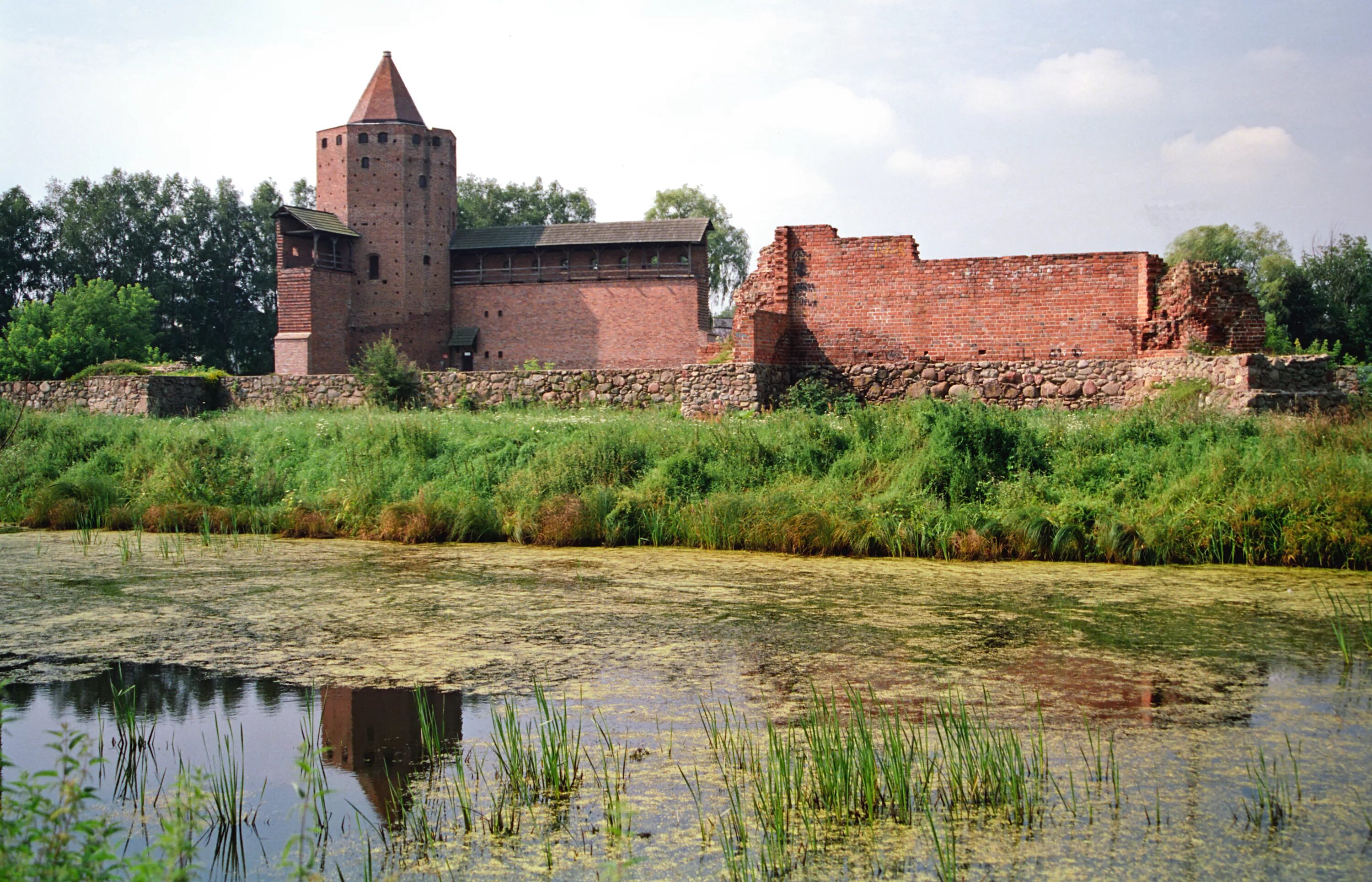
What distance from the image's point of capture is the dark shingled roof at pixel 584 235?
36.7 meters

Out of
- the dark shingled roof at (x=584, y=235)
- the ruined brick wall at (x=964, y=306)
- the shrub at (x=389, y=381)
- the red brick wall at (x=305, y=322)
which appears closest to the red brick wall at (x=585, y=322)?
the dark shingled roof at (x=584, y=235)

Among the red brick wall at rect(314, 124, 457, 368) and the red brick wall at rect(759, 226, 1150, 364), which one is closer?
the red brick wall at rect(759, 226, 1150, 364)

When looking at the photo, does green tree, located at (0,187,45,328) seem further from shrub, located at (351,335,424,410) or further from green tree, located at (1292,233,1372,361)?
green tree, located at (1292,233,1372,361)

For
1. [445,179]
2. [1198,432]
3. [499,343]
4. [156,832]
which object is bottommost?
[156,832]

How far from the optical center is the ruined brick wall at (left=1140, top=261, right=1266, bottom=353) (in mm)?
14711

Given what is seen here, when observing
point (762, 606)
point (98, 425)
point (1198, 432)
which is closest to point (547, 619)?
point (762, 606)

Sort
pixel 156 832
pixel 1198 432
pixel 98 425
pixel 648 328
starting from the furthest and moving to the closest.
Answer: pixel 648 328 < pixel 98 425 < pixel 1198 432 < pixel 156 832

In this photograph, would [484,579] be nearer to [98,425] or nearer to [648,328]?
[98,425]

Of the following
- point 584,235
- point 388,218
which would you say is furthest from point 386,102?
point 584,235

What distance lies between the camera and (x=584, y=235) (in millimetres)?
37531

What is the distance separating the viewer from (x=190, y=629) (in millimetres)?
6770

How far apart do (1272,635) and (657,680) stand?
3.70 meters

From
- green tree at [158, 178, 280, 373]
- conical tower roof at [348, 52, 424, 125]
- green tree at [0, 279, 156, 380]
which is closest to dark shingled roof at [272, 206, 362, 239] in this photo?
conical tower roof at [348, 52, 424, 125]

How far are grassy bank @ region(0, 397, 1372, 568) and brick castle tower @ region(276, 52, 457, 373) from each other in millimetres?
21597
